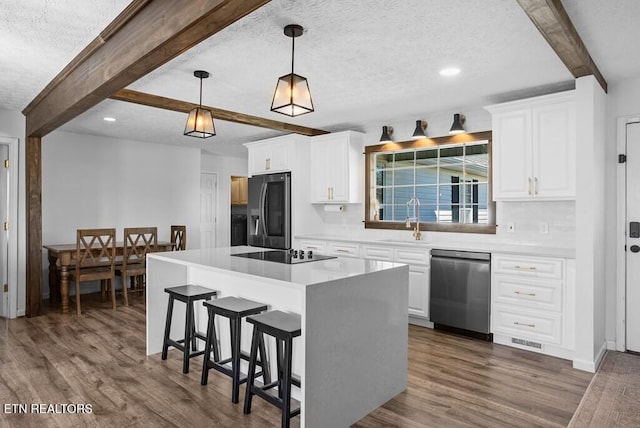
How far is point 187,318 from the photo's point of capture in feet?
10.3

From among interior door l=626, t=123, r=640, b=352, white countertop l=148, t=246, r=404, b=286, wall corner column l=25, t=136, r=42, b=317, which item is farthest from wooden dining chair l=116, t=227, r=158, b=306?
interior door l=626, t=123, r=640, b=352

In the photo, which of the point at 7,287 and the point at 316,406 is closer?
the point at 316,406

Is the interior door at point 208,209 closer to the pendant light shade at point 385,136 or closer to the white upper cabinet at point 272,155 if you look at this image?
the white upper cabinet at point 272,155

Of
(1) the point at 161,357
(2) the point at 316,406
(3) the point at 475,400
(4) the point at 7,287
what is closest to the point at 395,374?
(3) the point at 475,400

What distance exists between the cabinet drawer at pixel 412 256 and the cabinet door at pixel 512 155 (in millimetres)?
903

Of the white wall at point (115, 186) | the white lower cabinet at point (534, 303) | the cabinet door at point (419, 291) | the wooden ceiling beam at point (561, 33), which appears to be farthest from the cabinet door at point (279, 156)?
the wooden ceiling beam at point (561, 33)

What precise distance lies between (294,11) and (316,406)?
2.19 m

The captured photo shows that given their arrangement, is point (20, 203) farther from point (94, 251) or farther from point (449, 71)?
point (449, 71)

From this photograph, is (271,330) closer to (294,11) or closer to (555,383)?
(294,11)

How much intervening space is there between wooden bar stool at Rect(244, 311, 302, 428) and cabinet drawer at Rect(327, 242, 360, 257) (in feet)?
7.80

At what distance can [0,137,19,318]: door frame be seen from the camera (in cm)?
468

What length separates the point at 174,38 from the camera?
2.15 metres

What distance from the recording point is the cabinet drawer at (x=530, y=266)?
349 centimetres

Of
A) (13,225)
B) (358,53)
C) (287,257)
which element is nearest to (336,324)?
(287,257)
